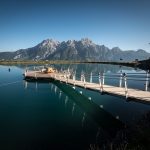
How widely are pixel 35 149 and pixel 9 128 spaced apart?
18.8 feet

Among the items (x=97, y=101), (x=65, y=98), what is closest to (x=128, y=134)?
(x=97, y=101)

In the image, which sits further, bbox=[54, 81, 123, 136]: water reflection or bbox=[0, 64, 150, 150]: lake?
bbox=[54, 81, 123, 136]: water reflection

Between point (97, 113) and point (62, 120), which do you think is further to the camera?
point (97, 113)

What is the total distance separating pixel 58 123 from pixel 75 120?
211 cm

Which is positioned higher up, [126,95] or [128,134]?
[126,95]

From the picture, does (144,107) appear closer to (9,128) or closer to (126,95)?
(126,95)

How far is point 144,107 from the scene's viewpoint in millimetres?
30891

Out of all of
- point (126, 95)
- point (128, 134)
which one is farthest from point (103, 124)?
point (128, 134)

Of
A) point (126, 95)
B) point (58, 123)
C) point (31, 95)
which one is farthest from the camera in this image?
point (31, 95)

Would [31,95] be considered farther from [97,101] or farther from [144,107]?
[144,107]

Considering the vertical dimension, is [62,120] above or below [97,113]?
below

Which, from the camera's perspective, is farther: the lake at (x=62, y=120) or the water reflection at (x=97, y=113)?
the water reflection at (x=97, y=113)

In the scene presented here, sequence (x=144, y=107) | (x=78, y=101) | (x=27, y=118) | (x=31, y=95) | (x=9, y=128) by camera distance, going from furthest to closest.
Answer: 1. (x=31, y=95)
2. (x=78, y=101)
3. (x=144, y=107)
4. (x=27, y=118)
5. (x=9, y=128)

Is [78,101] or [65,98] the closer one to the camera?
[78,101]
